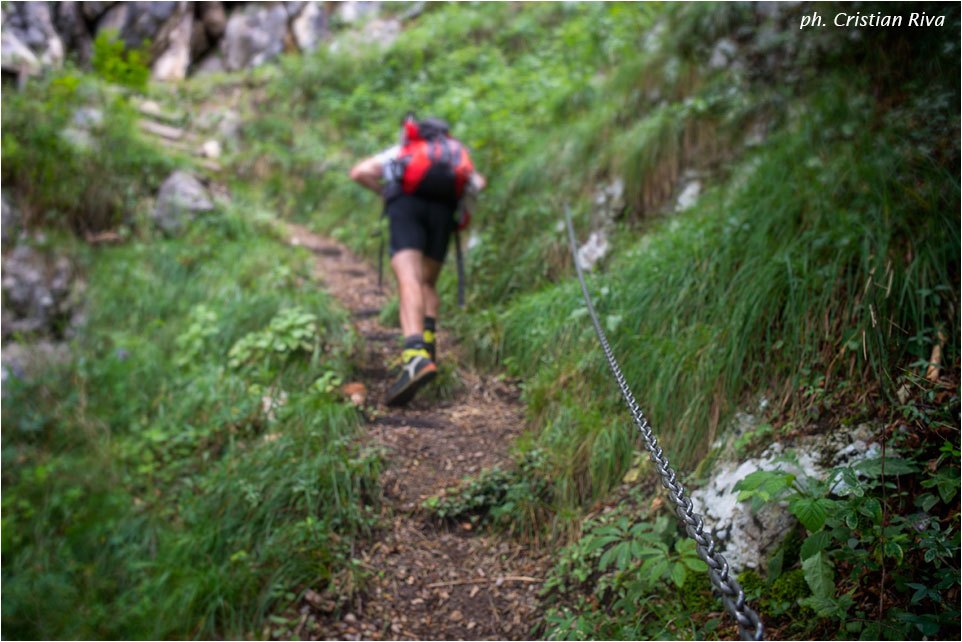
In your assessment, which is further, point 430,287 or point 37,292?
point 37,292

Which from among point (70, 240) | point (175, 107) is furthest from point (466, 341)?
point (175, 107)

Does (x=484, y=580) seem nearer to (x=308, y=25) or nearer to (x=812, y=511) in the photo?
(x=812, y=511)

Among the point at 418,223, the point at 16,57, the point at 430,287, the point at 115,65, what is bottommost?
the point at 430,287

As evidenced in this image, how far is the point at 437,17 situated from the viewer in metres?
11.8

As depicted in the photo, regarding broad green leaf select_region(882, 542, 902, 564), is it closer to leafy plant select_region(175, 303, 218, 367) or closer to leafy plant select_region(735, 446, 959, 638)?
leafy plant select_region(735, 446, 959, 638)

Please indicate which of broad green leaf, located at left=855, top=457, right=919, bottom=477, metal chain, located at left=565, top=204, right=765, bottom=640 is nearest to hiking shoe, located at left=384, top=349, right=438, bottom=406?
metal chain, located at left=565, top=204, right=765, bottom=640

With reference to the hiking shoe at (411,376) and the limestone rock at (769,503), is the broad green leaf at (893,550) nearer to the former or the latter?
the limestone rock at (769,503)

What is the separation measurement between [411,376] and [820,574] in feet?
9.38

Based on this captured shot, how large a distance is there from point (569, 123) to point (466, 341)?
113 inches

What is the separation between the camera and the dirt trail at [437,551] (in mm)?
2689

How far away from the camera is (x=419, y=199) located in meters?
4.76

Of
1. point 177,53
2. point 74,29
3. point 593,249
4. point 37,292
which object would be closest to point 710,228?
point 593,249

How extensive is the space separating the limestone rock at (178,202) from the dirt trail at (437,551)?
13.4 ft

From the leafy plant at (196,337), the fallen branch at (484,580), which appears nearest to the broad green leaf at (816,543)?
the fallen branch at (484,580)
